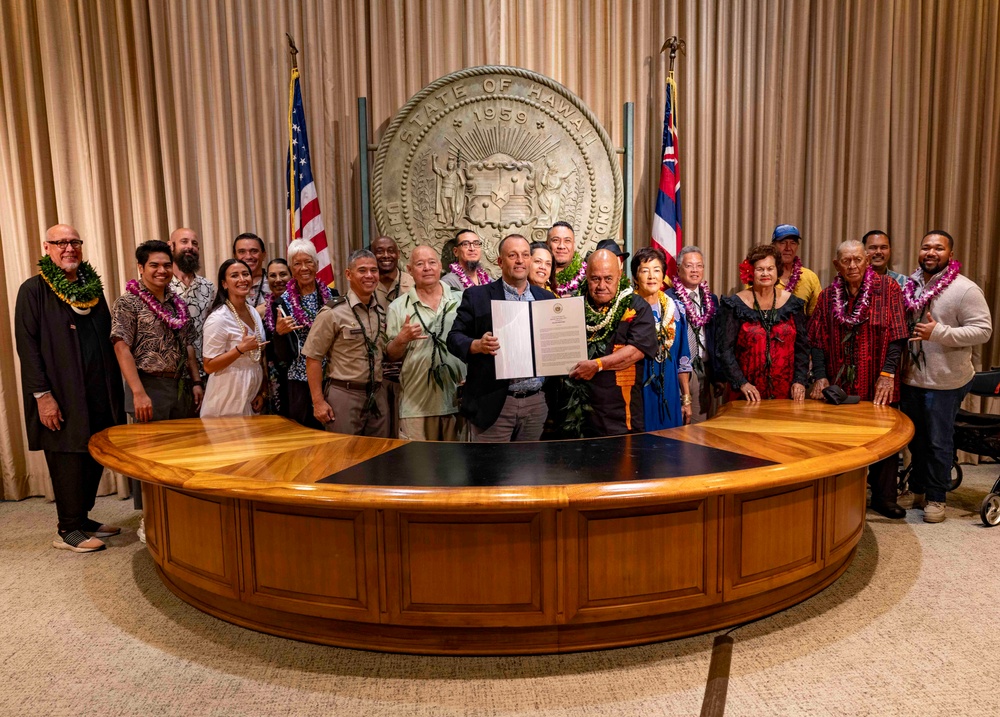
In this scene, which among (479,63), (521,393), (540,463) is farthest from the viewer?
(479,63)

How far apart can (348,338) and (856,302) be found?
280cm

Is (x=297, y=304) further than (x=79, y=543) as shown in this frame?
Yes

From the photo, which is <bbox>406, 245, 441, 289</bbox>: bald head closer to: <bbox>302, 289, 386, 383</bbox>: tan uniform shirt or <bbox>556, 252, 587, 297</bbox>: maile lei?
<bbox>302, 289, 386, 383</bbox>: tan uniform shirt

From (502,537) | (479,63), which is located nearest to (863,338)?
(502,537)

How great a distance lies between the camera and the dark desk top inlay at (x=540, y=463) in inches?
92.8

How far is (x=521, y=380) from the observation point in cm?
335

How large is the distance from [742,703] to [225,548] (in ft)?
6.13

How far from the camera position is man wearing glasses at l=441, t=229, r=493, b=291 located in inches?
168

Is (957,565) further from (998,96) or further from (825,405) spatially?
(998,96)

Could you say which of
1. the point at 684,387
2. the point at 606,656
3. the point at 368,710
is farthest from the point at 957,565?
the point at 368,710

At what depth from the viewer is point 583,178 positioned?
507 centimetres

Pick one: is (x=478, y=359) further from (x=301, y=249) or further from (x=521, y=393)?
(x=301, y=249)

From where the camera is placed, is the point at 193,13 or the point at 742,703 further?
the point at 193,13

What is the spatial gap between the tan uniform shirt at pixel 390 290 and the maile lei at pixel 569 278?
2.98 ft
